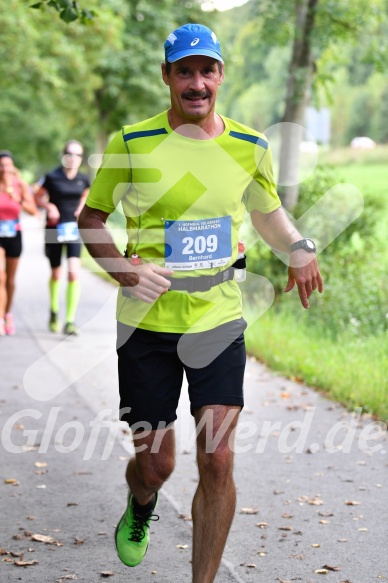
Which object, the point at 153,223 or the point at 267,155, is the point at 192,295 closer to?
the point at 153,223

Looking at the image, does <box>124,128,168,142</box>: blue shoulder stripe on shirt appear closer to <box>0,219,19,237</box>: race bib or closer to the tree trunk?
<box>0,219,19,237</box>: race bib

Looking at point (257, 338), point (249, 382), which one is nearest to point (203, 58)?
point (249, 382)

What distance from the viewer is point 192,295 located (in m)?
4.15

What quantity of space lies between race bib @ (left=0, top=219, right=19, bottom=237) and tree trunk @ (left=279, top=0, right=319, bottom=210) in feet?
12.2

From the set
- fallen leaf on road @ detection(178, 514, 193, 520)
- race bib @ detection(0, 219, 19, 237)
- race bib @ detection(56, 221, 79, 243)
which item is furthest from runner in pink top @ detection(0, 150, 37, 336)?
fallen leaf on road @ detection(178, 514, 193, 520)

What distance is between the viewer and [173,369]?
428cm

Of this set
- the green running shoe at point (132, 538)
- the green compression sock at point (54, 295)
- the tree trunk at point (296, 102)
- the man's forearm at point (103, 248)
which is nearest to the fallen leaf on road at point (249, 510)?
the green running shoe at point (132, 538)

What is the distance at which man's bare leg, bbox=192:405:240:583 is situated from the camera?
12.9 ft

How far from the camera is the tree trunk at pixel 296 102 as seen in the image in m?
13.3

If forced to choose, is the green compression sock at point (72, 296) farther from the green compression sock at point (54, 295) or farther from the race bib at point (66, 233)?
the race bib at point (66, 233)

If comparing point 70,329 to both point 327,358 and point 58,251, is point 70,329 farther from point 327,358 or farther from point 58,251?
point 327,358

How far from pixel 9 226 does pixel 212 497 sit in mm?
8348

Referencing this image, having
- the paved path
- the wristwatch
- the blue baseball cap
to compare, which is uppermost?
the blue baseball cap

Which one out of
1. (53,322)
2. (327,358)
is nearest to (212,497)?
(327,358)
